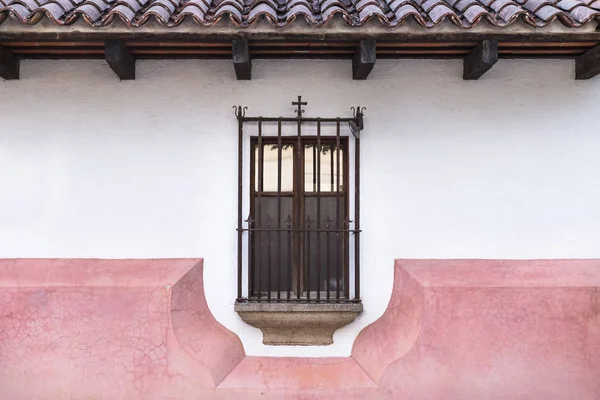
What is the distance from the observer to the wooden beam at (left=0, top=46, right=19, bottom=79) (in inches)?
120

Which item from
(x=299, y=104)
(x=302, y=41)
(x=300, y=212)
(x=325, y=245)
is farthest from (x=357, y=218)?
(x=302, y=41)

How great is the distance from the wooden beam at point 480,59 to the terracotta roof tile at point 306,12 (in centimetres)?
22

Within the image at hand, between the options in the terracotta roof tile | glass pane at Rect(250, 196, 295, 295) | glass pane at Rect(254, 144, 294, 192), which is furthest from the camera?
glass pane at Rect(254, 144, 294, 192)

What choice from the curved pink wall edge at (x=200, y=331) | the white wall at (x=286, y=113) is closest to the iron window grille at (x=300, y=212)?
the white wall at (x=286, y=113)

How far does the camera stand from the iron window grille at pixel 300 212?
3225 mm

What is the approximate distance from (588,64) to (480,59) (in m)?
1.00

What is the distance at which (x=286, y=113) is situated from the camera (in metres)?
3.30

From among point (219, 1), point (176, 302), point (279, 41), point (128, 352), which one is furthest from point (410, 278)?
point (219, 1)

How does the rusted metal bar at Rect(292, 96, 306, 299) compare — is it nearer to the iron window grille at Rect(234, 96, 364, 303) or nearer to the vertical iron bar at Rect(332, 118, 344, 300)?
the iron window grille at Rect(234, 96, 364, 303)

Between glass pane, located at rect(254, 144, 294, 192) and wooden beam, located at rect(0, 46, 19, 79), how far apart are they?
2.08 metres

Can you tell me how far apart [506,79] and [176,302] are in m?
3.30

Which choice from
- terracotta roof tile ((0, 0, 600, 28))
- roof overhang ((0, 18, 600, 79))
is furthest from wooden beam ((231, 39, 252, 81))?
terracotta roof tile ((0, 0, 600, 28))

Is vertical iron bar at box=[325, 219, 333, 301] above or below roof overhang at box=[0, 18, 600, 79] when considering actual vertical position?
below

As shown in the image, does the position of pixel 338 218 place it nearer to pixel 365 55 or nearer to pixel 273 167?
pixel 273 167
